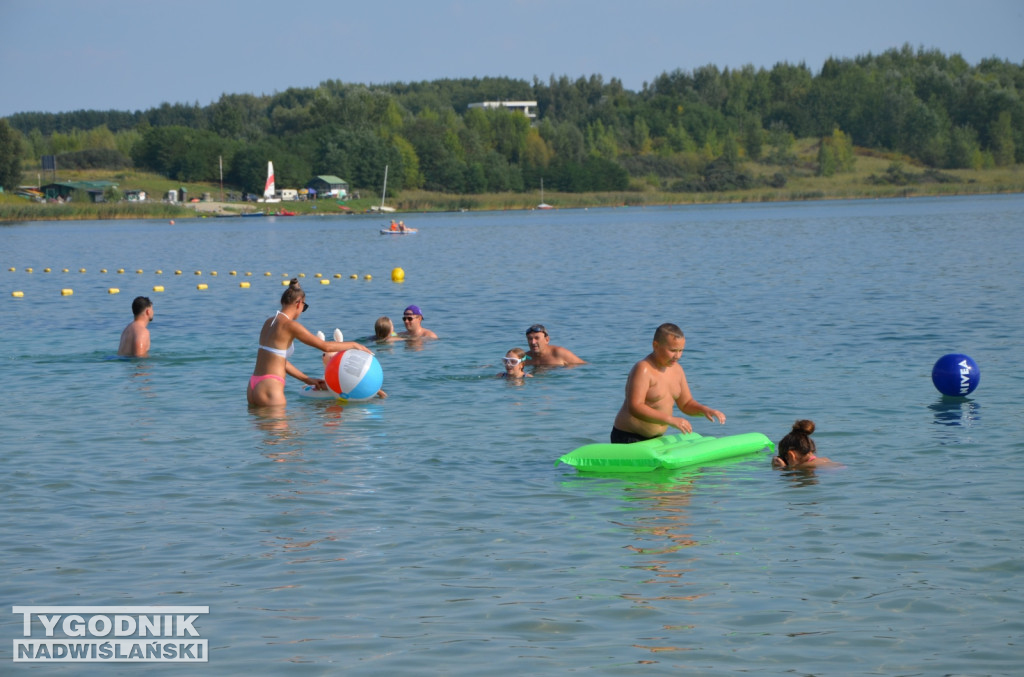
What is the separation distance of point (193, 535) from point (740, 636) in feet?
14.6

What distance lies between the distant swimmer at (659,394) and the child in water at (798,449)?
0.73 meters

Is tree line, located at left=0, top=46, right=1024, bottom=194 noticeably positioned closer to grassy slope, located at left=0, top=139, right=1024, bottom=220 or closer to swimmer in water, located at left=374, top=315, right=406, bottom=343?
grassy slope, located at left=0, top=139, right=1024, bottom=220

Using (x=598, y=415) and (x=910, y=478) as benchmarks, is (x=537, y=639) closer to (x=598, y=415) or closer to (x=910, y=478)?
(x=910, y=478)

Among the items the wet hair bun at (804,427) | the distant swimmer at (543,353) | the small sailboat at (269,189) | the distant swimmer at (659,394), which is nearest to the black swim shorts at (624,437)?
the distant swimmer at (659,394)

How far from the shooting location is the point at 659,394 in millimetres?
10781

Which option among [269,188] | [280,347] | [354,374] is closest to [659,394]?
[354,374]

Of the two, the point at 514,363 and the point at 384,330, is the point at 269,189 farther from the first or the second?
the point at 514,363

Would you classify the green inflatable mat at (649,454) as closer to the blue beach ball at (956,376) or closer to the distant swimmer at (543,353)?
the blue beach ball at (956,376)

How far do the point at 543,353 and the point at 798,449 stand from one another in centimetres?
682

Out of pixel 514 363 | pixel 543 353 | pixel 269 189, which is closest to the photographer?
pixel 514 363

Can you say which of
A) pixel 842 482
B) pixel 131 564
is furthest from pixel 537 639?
pixel 842 482

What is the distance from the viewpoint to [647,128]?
616 ft

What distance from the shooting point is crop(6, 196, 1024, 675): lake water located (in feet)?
22.5

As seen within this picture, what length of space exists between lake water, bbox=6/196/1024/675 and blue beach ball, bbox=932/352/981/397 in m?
0.17
